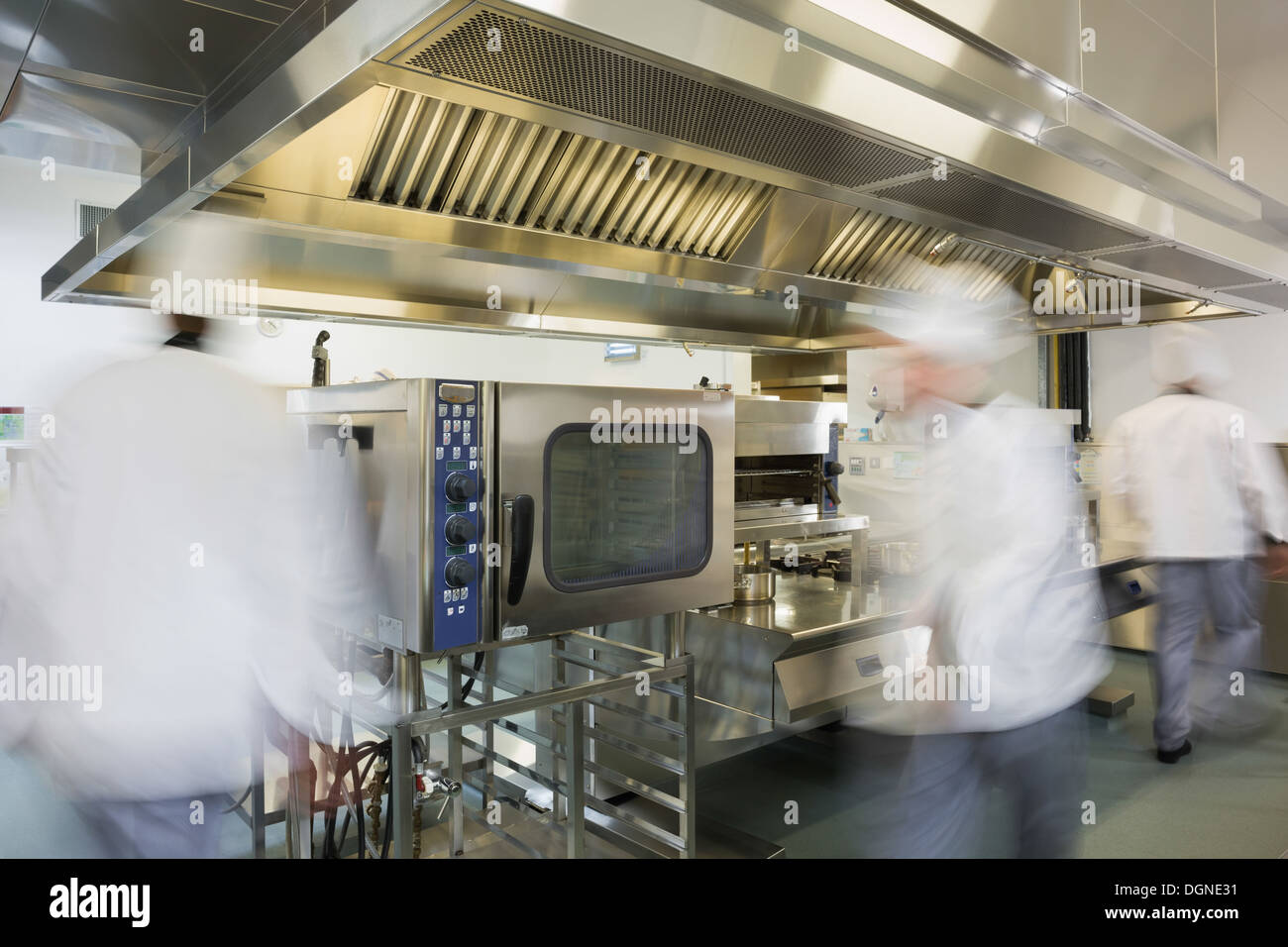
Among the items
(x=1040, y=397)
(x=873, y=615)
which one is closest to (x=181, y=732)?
(x=873, y=615)

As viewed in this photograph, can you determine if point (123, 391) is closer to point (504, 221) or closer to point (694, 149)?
point (504, 221)

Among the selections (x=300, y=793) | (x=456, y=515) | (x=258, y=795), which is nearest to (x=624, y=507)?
(x=456, y=515)

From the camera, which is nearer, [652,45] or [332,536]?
[652,45]

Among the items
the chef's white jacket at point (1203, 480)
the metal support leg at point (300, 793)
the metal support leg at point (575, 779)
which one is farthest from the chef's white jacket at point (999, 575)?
the chef's white jacket at point (1203, 480)

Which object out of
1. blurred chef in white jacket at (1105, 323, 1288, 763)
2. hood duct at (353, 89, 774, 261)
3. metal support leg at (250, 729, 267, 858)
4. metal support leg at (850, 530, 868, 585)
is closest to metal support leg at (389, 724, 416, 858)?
metal support leg at (250, 729, 267, 858)

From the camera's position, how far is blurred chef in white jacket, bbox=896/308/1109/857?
1646 mm

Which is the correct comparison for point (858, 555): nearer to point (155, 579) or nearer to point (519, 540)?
point (519, 540)

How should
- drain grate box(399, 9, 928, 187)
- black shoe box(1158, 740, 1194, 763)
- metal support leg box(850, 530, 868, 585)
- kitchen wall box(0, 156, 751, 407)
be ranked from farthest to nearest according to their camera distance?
kitchen wall box(0, 156, 751, 407), black shoe box(1158, 740, 1194, 763), metal support leg box(850, 530, 868, 585), drain grate box(399, 9, 928, 187)

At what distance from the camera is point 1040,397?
6.23 m

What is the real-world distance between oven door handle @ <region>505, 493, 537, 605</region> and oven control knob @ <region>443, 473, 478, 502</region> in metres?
0.09

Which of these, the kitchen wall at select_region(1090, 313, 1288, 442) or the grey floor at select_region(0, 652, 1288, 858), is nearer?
the grey floor at select_region(0, 652, 1288, 858)

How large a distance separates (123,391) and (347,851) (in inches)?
59.6

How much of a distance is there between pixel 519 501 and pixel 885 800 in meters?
2.16

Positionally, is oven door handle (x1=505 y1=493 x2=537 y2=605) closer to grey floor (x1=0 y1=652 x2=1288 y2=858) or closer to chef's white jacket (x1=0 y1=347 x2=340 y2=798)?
chef's white jacket (x1=0 y1=347 x2=340 y2=798)
